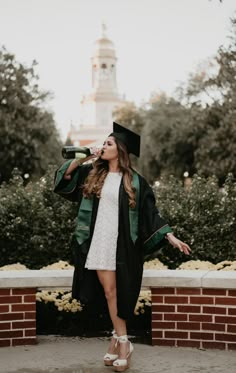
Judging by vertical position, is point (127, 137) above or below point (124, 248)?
above

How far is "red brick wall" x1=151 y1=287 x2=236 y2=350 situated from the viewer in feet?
18.6

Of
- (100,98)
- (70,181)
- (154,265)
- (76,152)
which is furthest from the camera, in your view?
(100,98)

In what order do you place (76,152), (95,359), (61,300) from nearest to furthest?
(76,152) → (95,359) → (61,300)

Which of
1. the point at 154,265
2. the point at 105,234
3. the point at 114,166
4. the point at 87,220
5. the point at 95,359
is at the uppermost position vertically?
the point at 114,166

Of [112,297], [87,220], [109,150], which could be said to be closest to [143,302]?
[112,297]

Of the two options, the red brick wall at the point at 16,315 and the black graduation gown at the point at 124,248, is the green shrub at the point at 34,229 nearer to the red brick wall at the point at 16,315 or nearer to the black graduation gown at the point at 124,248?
the red brick wall at the point at 16,315

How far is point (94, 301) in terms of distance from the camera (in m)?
5.24

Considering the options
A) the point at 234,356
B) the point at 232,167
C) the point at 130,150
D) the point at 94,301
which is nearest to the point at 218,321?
the point at 234,356

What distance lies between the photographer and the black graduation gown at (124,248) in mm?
5043

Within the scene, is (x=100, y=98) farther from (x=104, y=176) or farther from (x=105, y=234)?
(x=105, y=234)

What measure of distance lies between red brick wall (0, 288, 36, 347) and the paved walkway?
97mm

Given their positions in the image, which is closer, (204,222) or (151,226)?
(151,226)

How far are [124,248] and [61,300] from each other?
5.59 ft

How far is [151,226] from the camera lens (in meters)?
5.17
